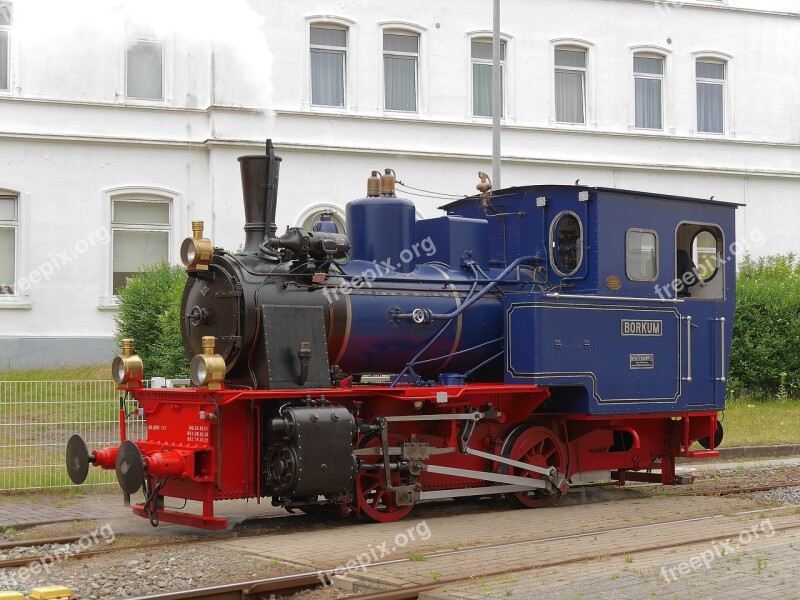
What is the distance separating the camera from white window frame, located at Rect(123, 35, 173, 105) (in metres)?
21.5

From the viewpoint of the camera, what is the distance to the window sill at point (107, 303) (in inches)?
832

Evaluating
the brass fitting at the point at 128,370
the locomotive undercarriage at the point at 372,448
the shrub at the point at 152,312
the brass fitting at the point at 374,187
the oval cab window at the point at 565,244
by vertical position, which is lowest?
the locomotive undercarriage at the point at 372,448

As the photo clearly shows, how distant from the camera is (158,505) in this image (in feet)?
30.3

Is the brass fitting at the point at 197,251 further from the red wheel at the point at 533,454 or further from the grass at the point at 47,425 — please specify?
the red wheel at the point at 533,454

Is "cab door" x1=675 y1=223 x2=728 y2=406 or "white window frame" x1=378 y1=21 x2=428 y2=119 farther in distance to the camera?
"white window frame" x1=378 y1=21 x2=428 y2=119

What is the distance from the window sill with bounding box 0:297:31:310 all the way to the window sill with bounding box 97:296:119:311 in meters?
1.32

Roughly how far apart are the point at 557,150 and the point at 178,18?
13076 millimetres

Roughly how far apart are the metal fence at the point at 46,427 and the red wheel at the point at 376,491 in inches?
133

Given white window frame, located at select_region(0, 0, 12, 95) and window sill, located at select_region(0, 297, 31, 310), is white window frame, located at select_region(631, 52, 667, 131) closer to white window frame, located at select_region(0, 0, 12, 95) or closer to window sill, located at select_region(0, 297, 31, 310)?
white window frame, located at select_region(0, 0, 12, 95)

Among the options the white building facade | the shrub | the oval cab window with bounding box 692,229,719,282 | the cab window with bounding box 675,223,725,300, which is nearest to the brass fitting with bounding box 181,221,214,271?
the cab window with bounding box 675,223,725,300

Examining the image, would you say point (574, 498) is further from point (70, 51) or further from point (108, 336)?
point (70, 51)

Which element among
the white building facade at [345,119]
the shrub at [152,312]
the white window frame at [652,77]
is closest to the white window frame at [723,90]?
the white building facade at [345,119]

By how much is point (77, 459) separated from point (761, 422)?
13.1 m

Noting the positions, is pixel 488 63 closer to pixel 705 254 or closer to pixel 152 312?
pixel 152 312
